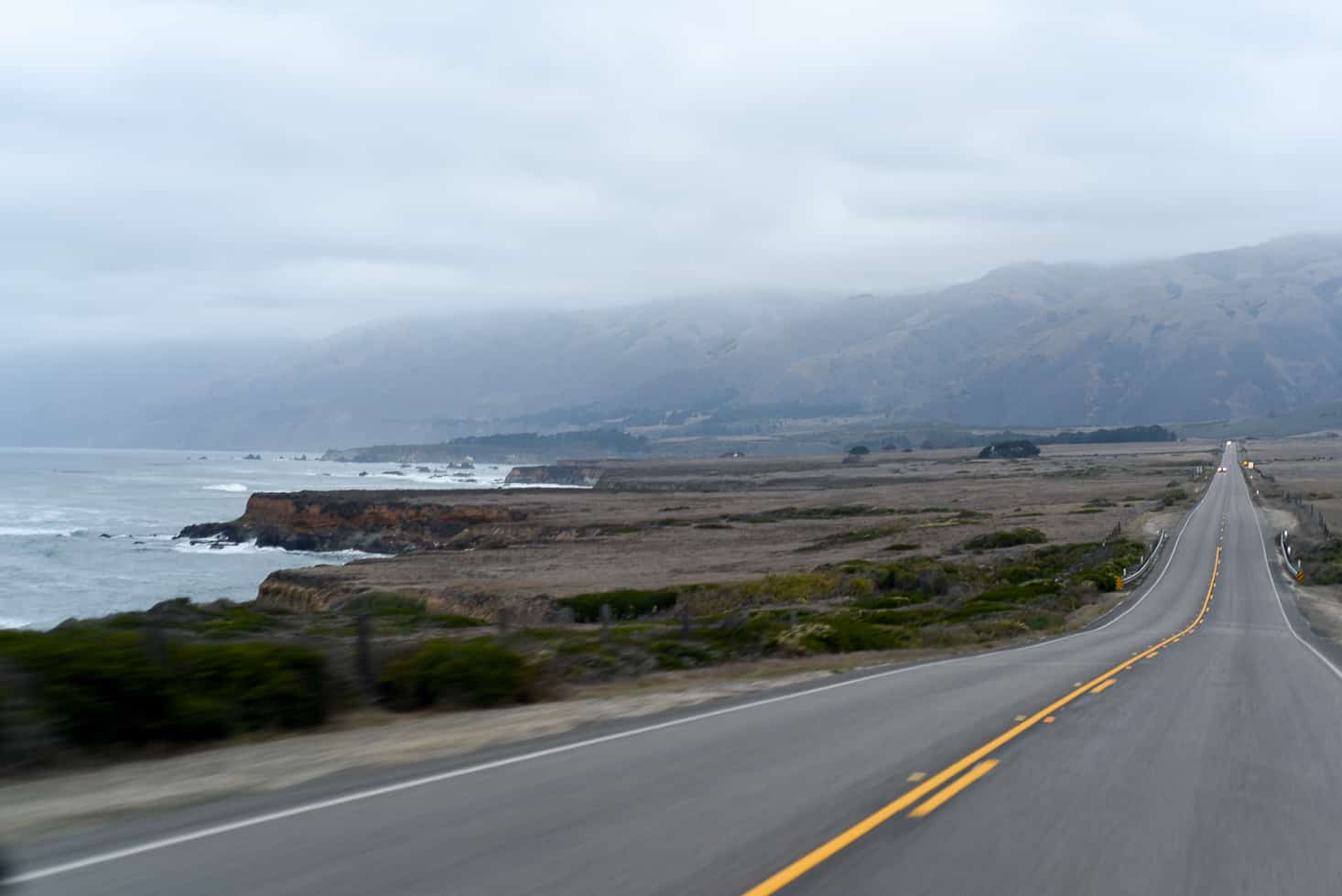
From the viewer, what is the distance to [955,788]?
8.88m

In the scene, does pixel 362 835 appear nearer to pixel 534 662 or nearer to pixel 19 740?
pixel 19 740

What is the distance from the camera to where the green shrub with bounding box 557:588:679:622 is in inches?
1559

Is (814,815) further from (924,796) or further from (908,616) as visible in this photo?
(908,616)

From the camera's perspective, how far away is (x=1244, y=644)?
83.9ft

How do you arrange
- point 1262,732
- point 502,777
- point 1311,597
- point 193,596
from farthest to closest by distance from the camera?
point 193,596 < point 1311,597 < point 1262,732 < point 502,777

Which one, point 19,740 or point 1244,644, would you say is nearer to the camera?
point 19,740

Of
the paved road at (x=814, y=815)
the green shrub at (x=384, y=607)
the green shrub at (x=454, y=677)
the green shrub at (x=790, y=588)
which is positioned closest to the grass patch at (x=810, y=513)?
the green shrub at (x=790, y=588)

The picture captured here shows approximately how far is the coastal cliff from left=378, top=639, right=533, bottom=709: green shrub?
70.4 meters

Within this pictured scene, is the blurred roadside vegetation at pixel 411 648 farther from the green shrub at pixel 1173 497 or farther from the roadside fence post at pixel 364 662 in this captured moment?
the green shrub at pixel 1173 497

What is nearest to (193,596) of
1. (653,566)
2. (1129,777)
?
(653,566)

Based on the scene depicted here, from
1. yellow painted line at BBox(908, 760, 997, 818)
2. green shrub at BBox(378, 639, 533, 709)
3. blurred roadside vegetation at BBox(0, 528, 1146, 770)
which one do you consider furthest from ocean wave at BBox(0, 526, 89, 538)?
yellow painted line at BBox(908, 760, 997, 818)

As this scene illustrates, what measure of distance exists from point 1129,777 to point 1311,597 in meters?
40.1

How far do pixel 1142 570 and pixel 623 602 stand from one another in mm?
25617

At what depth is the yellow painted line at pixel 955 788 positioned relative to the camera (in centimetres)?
811
